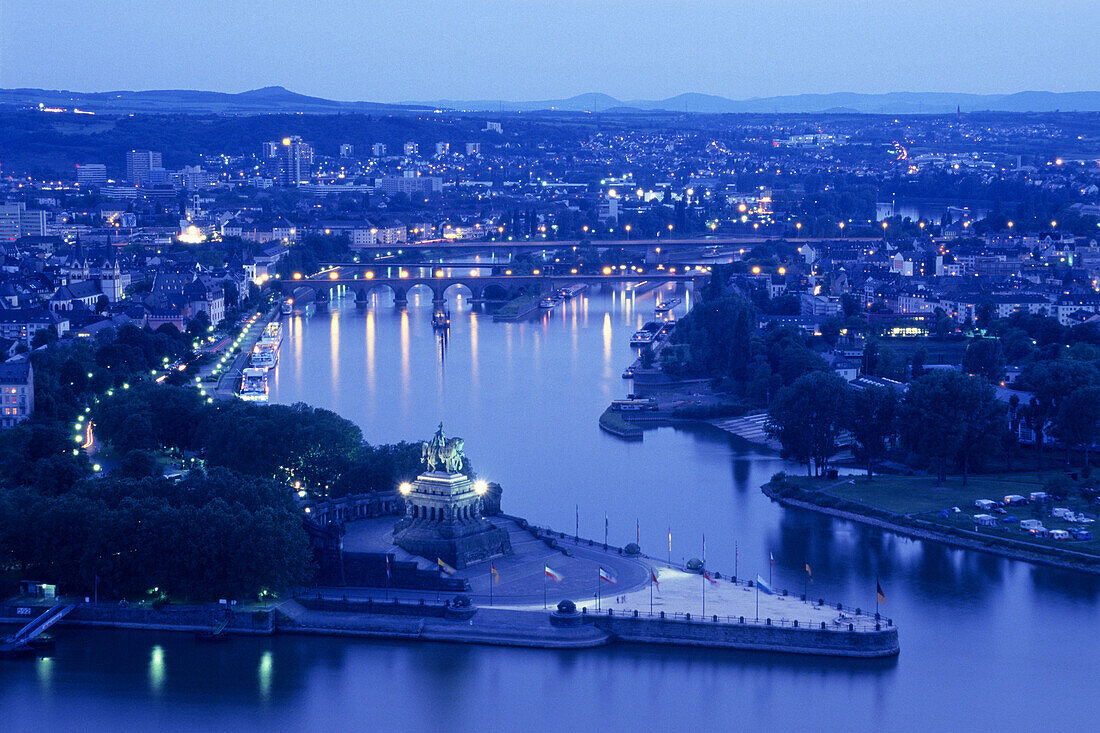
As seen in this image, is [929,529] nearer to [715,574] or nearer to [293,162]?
[715,574]

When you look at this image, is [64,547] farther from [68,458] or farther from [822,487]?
[822,487]

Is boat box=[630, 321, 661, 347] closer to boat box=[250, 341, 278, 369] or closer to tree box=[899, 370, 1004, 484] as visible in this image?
boat box=[250, 341, 278, 369]

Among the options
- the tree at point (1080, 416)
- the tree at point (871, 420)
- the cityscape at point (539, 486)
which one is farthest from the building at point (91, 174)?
the tree at point (1080, 416)

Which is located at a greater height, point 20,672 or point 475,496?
point 475,496

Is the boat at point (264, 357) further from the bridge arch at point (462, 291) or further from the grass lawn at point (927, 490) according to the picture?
the grass lawn at point (927, 490)

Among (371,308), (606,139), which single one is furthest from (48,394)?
(606,139)

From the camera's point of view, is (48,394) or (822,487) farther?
(48,394)

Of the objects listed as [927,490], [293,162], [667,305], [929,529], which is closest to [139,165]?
[293,162]

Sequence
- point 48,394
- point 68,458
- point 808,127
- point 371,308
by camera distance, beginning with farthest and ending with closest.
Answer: point 808,127 → point 371,308 → point 48,394 → point 68,458

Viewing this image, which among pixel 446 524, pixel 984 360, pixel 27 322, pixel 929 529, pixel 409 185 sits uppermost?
pixel 409 185
